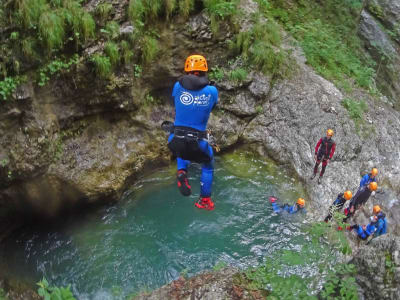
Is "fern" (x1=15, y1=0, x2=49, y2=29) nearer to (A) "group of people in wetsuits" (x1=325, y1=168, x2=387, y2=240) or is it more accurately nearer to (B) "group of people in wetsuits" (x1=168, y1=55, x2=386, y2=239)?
(B) "group of people in wetsuits" (x1=168, y1=55, x2=386, y2=239)

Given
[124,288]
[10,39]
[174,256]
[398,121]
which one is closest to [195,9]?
[10,39]

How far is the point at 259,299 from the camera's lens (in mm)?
3912

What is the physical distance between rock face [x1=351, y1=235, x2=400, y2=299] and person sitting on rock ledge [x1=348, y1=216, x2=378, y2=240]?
14.0ft

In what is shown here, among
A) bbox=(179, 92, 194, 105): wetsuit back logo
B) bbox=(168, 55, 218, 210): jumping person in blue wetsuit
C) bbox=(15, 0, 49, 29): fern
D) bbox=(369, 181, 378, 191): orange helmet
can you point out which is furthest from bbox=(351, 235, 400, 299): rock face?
bbox=(15, 0, 49, 29): fern

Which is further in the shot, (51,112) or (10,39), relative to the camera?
(51,112)

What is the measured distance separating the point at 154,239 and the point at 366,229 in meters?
4.63

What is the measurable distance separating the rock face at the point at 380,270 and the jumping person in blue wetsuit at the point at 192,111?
2.67 m

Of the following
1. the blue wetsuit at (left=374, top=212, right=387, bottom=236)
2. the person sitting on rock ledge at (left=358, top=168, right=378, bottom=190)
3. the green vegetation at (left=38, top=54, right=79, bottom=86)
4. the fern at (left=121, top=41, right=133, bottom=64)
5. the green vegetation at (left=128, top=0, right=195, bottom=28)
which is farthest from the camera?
the person sitting on rock ledge at (left=358, top=168, right=378, bottom=190)

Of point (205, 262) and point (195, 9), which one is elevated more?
point (195, 9)

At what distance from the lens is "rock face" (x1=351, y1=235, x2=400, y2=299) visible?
3195 mm

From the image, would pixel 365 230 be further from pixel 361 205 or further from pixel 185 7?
pixel 185 7

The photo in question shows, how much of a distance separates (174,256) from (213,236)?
0.91 meters

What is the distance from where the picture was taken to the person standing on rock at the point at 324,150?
810 cm

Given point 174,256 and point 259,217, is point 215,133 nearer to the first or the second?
point 259,217
